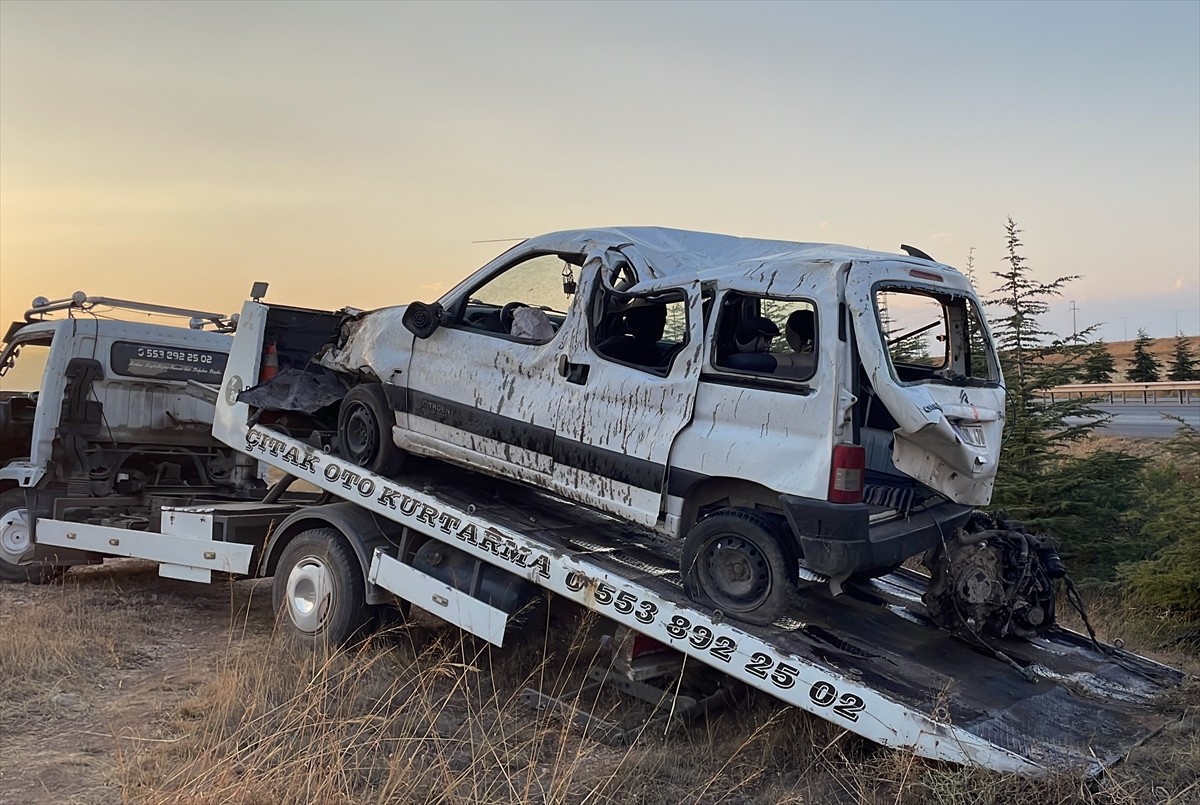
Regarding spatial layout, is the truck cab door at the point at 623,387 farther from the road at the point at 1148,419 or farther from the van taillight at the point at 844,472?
the road at the point at 1148,419

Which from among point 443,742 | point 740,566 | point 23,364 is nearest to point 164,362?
point 23,364

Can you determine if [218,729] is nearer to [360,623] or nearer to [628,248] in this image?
[360,623]

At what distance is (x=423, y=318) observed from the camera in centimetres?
630

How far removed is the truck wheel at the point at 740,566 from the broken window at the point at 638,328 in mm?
1002

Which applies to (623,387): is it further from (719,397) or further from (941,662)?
(941,662)

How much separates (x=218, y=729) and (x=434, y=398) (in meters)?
2.35

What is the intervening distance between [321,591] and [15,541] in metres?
4.21

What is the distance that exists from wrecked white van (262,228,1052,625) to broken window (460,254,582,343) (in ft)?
0.05

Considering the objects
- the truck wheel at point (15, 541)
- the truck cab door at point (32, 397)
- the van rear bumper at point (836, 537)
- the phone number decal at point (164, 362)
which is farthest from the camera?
the phone number decal at point (164, 362)

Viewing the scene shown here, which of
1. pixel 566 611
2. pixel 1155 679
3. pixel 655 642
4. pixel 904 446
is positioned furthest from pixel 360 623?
pixel 1155 679

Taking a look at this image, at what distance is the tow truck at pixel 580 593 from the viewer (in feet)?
13.9

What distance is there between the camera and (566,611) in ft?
19.0

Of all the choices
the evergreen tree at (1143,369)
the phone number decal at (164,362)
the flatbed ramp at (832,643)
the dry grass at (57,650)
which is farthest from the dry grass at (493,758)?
the evergreen tree at (1143,369)

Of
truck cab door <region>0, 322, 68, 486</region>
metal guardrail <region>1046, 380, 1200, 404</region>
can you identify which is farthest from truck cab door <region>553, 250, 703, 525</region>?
metal guardrail <region>1046, 380, 1200, 404</region>
